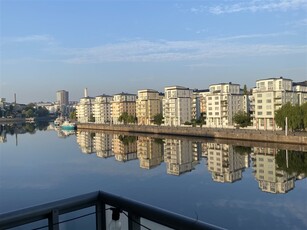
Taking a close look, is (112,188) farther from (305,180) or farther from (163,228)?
(163,228)

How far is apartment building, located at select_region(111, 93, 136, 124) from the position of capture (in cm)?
4222

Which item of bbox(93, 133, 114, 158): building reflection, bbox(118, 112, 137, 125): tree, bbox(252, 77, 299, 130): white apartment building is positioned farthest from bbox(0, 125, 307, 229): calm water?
bbox(118, 112, 137, 125): tree

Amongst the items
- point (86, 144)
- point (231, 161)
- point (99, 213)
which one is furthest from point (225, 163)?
point (99, 213)

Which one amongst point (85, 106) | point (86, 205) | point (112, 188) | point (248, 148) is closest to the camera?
point (86, 205)

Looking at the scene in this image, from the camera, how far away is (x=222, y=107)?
28094mm

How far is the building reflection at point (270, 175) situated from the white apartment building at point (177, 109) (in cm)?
1768

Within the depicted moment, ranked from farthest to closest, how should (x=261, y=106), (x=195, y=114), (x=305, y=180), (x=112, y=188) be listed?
(x=195, y=114), (x=261, y=106), (x=305, y=180), (x=112, y=188)

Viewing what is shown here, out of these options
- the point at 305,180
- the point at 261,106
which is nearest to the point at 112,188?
the point at 305,180

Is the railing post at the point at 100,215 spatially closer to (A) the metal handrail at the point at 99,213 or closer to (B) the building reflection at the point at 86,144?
(A) the metal handrail at the point at 99,213

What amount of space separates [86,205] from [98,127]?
125ft

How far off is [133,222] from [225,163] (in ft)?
42.1

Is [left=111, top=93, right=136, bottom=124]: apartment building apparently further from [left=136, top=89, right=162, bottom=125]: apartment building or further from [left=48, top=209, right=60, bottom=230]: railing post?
[left=48, top=209, right=60, bottom=230]: railing post

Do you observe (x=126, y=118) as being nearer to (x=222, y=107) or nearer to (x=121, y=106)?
(x=121, y=106)

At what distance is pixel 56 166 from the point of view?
42.1 ft
